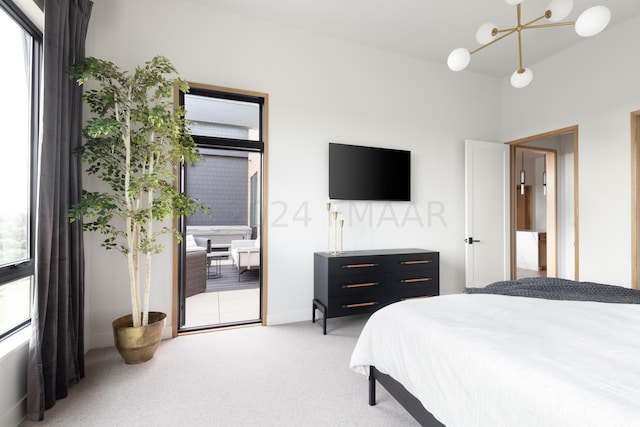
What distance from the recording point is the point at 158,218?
227 cm

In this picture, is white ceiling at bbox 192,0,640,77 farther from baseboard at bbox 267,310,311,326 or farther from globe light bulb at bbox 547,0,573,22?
baseboard at bbox 267,310,311,326

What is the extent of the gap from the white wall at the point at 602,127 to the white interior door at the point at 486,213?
767mm

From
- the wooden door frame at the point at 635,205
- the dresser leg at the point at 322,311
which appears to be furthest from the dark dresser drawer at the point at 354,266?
the wooden door frame at the point at 635,205

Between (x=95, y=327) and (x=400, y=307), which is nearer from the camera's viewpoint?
(x=400, y=307)

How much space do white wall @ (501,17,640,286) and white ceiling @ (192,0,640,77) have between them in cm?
23

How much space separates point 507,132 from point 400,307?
391 centimetres

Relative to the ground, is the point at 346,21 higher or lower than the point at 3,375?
higher

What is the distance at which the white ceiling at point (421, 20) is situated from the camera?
294 cm

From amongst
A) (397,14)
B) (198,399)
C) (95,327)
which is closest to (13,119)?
(95,327)

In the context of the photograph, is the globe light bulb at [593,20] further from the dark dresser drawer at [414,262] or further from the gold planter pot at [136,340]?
the gold planter pot at [136,340]

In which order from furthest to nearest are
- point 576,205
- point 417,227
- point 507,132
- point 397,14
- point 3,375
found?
point 507,132, point 417,227, point 576,205, point 397,14, point 3,375

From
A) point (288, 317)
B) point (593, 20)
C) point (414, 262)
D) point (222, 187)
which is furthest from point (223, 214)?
point (593, 20)

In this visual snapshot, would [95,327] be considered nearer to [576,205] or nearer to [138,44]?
[138,44]

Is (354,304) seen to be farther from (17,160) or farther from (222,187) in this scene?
(17,160)
